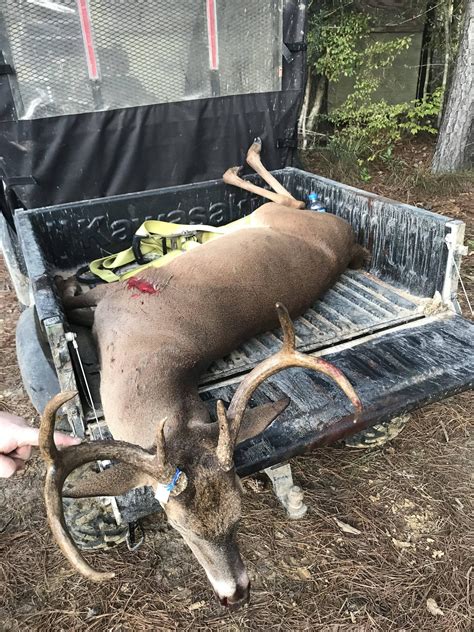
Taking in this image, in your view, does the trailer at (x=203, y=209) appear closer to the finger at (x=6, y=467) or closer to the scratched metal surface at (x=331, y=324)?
the scratched metal surface at (x=331, y=324)

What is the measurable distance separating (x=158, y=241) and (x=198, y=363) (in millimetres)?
1788

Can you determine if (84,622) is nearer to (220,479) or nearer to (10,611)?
(10,611)

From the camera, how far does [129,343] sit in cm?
296

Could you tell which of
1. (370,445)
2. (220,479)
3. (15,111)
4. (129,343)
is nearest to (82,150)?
(15,111)

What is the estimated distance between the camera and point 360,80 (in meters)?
9.41

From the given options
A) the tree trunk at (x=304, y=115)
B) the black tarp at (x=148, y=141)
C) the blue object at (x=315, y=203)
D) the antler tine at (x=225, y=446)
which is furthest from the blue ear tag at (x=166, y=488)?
the tree trunk at (x=304, y=115)

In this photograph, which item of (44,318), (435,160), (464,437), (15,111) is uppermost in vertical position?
(15,111)

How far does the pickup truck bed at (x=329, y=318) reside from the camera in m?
2.60

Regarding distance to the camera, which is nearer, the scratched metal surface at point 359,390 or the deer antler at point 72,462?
the deer antler at point 72,462

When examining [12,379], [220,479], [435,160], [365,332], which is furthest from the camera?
[435,160]

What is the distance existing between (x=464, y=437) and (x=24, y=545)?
276 cm

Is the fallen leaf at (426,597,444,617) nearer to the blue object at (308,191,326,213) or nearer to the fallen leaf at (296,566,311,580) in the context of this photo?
the fallen leaf at (296,566,311,580)

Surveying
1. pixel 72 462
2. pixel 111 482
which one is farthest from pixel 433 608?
pixel 72 462

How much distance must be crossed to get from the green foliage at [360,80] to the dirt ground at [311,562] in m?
5.92
